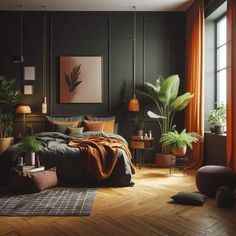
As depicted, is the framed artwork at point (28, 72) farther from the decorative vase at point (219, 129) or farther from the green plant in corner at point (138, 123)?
the decorative vase at point (219, 129)

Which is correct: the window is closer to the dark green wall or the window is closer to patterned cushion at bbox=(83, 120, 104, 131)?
the dark green wall

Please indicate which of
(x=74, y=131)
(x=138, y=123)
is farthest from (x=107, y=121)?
(x=74, y=131)

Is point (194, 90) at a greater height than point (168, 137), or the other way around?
point (194, 90)

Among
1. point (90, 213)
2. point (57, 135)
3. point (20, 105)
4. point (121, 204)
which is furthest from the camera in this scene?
point (20, 105)

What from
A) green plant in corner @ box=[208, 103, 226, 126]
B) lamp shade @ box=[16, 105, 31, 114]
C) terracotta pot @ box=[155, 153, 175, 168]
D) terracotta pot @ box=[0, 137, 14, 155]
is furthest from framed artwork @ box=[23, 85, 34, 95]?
green plant in corner @ box=[208, 103, 226, 126]

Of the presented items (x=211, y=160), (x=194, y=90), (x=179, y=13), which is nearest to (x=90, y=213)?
(x=211, y=160)

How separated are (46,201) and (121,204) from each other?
86 cm

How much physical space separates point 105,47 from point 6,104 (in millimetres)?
2426

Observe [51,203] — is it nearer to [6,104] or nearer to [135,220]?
[135,220]

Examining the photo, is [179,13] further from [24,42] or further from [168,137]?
[24,42]

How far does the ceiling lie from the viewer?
5.54 m

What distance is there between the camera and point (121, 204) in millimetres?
3182

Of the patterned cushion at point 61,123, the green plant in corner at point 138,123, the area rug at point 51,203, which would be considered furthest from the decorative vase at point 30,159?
the green plant in corner at point 138,123

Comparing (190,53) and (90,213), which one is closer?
(90,213)
